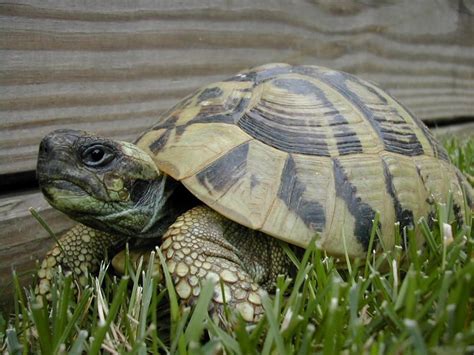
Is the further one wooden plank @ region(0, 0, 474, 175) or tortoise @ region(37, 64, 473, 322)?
wooden plank @ region(0, 0, 474, 175)

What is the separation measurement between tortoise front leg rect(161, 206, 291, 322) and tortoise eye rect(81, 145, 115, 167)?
0.22 meters

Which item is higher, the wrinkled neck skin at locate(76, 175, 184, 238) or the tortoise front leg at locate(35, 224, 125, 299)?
the wrinkled neck skin at locate(76, 175, 184, 238)

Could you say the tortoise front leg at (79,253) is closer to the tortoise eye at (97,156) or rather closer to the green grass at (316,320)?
the green grass at (316,320)

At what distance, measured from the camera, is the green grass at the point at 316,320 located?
0.87 meters

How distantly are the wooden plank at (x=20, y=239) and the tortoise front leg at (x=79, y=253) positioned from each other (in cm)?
17

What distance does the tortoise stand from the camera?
1.21 meters

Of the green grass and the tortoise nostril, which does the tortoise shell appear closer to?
the green grass

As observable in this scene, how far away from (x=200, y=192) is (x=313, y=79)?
511mm

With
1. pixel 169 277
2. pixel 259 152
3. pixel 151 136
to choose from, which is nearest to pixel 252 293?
pixel 169 277

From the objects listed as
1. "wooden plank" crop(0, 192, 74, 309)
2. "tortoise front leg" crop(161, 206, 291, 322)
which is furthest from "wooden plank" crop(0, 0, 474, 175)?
"tortoise front leg" crop(161, 206, 291, 322)

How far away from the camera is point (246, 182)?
128cm

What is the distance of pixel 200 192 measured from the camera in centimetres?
127

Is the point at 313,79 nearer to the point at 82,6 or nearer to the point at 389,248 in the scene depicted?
the point at 389,248

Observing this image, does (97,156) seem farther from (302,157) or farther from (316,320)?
(316,320)
